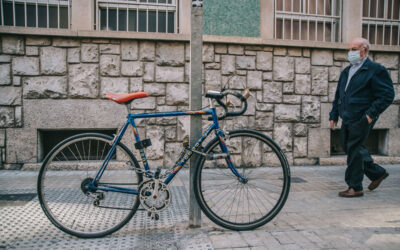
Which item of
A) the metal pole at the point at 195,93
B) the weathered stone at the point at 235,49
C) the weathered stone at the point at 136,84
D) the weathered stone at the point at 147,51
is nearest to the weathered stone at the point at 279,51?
the weathered stone at the point at 235,49

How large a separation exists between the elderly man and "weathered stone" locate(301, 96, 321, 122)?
206 centimetres

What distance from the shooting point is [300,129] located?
627 centimetres

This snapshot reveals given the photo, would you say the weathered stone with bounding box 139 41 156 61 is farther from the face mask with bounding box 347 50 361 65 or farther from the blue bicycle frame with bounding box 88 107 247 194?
the face mask with bounding box 347 50 361 65

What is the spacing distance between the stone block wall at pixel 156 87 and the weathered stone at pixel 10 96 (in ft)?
0.05

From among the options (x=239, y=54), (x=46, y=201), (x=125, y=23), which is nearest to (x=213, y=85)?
(x=239, y=54)

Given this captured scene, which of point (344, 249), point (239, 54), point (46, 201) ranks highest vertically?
point (239, 54)

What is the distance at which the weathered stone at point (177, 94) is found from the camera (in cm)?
587

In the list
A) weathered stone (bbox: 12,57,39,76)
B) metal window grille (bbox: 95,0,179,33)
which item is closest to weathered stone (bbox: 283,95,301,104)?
metal window grille (bbox: 95,0,179,33)

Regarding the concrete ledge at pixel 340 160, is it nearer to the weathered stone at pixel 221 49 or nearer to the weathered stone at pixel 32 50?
the weathered stone at pixel 221 49

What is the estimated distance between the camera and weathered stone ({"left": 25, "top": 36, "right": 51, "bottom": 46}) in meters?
5.48

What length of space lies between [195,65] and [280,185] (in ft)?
4.66

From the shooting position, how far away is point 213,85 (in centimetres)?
600

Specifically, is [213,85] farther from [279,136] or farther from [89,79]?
[89,79]

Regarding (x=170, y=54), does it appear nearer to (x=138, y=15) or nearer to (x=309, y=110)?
(x=138, y=15)
